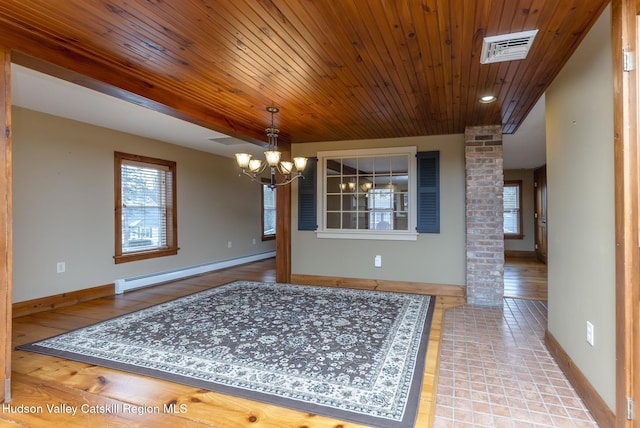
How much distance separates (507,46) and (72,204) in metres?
4.95

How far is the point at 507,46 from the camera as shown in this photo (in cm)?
221

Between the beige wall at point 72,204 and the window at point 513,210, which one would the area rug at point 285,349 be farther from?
the window at point 513,210

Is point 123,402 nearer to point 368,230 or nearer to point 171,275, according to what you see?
point 368,230

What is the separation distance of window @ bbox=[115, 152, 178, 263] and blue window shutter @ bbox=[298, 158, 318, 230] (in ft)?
7.18

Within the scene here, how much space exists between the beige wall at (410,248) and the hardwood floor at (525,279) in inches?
36.1

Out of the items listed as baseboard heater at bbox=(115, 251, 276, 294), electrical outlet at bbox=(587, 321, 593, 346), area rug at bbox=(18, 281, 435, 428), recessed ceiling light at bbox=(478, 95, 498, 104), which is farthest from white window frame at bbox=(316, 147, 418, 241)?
electrical outlet at bbox=(587, 321, 593, 346)

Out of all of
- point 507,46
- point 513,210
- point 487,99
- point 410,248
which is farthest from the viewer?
point 513,210

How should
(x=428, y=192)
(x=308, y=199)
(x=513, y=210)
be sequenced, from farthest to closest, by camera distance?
(x=513, y=210)
(x=308, y=199)
(x=428, y=192)

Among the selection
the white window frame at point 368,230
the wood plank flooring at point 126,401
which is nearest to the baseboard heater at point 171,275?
the wood plank flooring at point 126,401

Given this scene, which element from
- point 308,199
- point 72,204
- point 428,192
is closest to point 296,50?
point 428,192

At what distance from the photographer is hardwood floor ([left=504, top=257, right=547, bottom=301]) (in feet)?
15.1

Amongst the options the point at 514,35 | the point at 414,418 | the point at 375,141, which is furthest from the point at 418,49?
the point at 375,141

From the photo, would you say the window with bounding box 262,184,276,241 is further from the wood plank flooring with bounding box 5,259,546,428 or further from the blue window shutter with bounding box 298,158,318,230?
the wood plank flooring with bounding box 5,259,546,428

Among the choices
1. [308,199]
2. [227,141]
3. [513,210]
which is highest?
[227,141]
